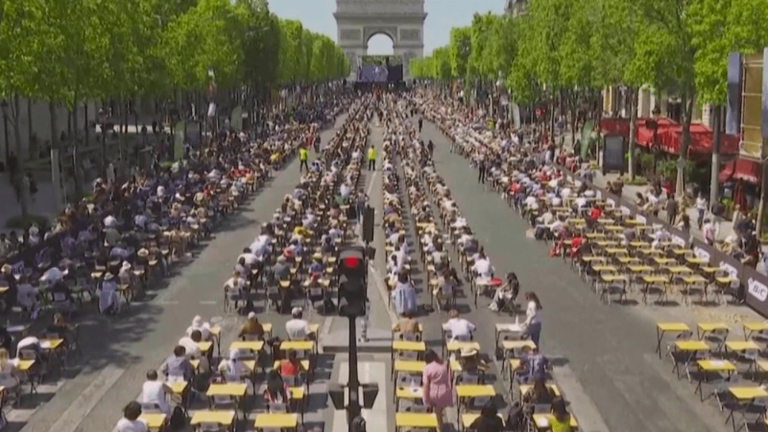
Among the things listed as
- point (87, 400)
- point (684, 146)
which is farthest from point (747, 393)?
point (684, 146)

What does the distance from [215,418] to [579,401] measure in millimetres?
6614

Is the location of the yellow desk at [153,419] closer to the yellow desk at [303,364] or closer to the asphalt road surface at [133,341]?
the asphalt road surface at [133,341]

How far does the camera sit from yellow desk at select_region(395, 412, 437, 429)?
587 inches

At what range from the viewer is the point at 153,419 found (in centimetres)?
1556

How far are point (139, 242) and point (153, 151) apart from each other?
94.0ft

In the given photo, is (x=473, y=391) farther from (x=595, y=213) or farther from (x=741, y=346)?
(x=595, y=213)

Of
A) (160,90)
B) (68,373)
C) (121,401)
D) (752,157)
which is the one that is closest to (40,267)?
(68,373)

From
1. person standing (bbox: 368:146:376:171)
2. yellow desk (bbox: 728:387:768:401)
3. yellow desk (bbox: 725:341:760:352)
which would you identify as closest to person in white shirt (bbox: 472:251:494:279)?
yellow desk (bbox: 725:341:760:352)

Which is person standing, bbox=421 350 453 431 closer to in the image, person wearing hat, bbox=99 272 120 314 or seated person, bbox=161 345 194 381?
seated person, bbox=161 345 194 381

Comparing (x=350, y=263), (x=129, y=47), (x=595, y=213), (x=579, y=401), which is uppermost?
(x=129, y=47)

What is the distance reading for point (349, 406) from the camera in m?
11.9

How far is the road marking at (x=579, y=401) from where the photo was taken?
55.1 feet

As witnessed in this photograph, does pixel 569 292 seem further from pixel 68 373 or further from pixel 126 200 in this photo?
pixel 126 200

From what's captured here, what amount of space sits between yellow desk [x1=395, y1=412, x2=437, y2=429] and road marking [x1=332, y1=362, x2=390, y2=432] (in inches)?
54.1
